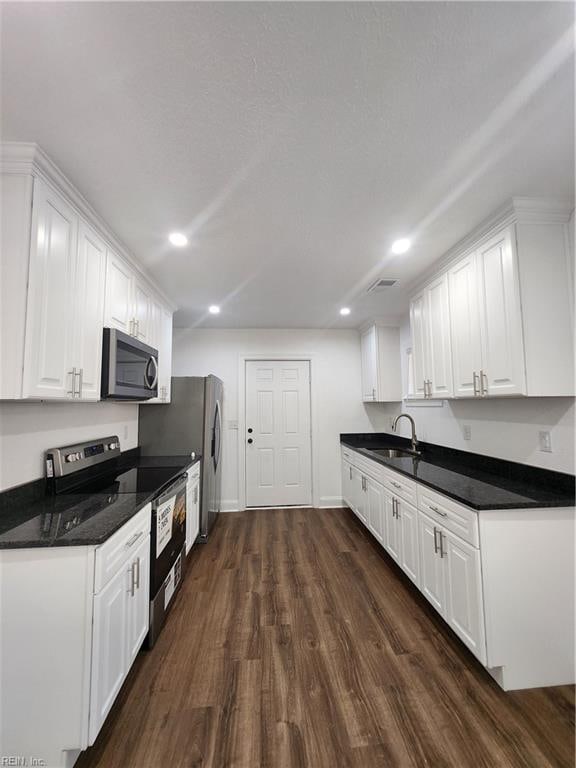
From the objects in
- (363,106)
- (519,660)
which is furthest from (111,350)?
(519,660)

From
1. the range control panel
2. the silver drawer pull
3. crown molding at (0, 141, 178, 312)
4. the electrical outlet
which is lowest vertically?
the silver drawer pull

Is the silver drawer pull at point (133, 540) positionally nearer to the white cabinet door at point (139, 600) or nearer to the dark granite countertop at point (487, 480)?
the white cabinet door at point (139, 600)

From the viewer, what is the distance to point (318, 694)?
1540 mm

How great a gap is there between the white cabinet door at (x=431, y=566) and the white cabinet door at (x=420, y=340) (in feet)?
3.67

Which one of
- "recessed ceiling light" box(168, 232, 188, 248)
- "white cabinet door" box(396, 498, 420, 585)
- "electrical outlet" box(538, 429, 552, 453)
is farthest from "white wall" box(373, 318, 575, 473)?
"recessed ceiling light" box(168, 232, 188, 248)

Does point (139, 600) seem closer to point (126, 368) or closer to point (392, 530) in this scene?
point (126, 368)

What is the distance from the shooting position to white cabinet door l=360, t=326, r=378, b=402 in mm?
3978

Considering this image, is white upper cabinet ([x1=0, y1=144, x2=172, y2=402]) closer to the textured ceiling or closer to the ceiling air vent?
the textured ceiling

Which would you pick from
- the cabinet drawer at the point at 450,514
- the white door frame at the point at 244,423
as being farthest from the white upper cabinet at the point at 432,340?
the white door frame at the point at 244,423

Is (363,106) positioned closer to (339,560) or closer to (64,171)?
(64,171)

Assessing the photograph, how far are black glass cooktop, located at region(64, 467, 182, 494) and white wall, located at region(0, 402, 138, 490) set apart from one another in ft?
1.03

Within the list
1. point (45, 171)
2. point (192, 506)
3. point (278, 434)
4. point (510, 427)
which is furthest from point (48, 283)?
point (278, 434)

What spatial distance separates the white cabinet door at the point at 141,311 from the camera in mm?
2410

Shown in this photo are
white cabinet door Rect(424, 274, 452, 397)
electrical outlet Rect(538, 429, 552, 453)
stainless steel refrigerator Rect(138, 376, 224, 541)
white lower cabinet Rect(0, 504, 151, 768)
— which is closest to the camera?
white lower cabinet Rect(0, 504, 151, 768)
